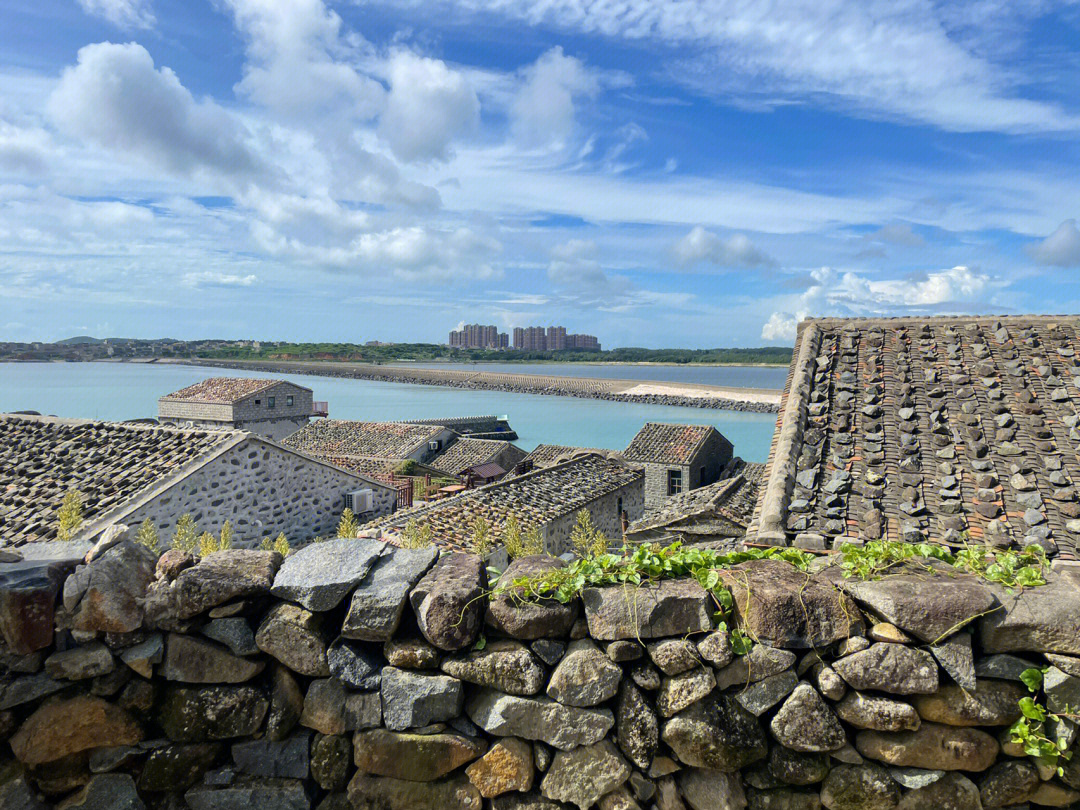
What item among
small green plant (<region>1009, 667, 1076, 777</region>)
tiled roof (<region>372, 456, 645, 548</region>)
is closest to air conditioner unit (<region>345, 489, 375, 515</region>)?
tiled roof (<region>372, 456, 645, 548</region>)

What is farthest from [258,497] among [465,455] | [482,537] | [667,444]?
[465,455]

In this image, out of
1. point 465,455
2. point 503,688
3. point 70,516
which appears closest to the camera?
point 503,688

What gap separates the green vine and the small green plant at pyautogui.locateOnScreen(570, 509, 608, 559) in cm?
147

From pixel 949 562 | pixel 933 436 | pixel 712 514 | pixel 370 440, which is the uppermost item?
pixel 933 436

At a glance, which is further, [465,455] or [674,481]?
[465,455]

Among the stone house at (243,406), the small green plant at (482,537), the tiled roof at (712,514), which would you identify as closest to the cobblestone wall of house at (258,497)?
the small green plant at (482,537)

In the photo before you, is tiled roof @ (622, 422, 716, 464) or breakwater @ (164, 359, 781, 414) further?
breakwater @ (164, 359, 781, 414)

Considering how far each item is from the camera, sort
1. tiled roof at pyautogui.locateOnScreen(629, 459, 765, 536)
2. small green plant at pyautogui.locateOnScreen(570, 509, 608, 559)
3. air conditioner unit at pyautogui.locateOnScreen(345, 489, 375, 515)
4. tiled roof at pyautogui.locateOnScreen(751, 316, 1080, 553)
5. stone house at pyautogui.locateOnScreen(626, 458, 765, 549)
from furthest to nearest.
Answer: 1. tiled roof at pyautogui.locateOnScreen(629, 459, 765, 536)
2. air conditioner unit at pyautogui.locateOnScreen(345, 489, 375, 515)
3. stone house at pyautogui.locateOnScreen(626, 458, 765, 549)
4. small green plant at pyautogui.locateOnScreen(570, 509, 608, 559)
5. tiled roof at pyautogui.locateOnScreen(751, 316, 1080, 553)

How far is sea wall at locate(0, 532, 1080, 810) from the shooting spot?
2.89 meters

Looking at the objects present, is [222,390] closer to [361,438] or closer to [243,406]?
[243,406]

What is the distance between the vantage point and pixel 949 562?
11.1 ft

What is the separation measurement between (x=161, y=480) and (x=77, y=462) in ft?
10.3

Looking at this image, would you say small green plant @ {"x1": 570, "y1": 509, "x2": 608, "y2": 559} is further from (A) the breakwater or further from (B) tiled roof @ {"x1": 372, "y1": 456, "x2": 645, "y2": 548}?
(A) the breakwater

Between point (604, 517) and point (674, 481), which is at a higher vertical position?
point (604, 517)
